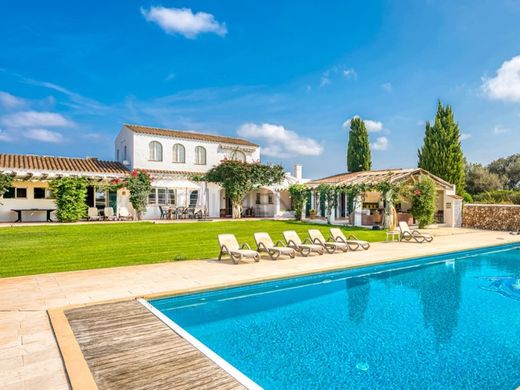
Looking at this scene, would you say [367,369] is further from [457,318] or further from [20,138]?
[20,138]

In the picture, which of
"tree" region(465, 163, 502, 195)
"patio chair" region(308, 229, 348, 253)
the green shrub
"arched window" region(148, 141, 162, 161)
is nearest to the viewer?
"patio chair" region(308, 229, 348, 253)

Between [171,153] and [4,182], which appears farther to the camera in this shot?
[171,153]

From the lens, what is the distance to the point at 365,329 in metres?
6.49

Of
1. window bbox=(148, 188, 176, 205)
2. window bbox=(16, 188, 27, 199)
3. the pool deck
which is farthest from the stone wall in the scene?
window bbox=(16, 188, 27, 199)

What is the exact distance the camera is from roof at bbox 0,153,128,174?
23.8 metres

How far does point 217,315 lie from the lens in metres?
7.16

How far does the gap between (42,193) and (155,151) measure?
871 cm

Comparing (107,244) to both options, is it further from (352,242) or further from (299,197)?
(299,197)

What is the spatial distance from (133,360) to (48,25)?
1975cm

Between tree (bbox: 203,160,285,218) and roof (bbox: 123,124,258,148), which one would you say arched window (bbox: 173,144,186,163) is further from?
tree (bbox: 203,160,285,218)

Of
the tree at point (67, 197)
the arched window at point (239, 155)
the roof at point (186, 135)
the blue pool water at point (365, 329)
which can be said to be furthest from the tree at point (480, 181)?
the tree at point (67, 197)

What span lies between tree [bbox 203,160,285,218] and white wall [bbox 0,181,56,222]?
10842 millimetres

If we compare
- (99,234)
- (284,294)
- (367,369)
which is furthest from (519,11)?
(99,234)

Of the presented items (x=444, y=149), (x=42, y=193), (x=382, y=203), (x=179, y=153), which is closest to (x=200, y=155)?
(x=179, y=153)
